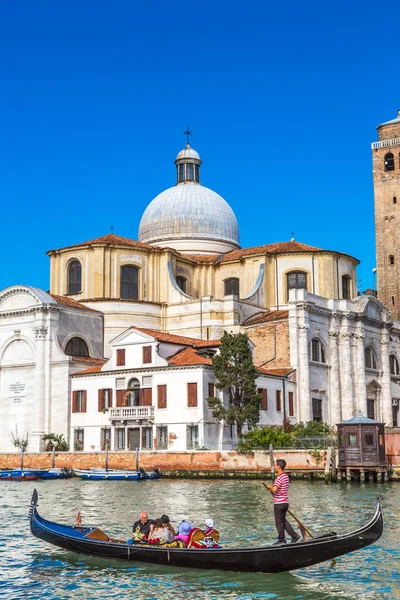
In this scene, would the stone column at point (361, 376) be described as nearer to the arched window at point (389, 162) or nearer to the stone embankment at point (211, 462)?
the stone embankment at point (211, 462)

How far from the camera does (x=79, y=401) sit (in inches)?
1783

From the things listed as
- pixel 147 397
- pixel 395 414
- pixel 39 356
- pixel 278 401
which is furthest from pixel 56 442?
pixel 395 414

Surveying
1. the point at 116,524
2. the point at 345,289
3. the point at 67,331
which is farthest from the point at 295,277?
the point at 116,524

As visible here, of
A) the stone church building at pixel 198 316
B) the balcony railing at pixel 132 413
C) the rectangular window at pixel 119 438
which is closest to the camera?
the balcony railing at pixel 132 413

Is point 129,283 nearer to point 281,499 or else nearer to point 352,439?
point 352,439

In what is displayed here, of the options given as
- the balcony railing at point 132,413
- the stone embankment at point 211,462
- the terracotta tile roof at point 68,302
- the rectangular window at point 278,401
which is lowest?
the stone embankment at point 211,462

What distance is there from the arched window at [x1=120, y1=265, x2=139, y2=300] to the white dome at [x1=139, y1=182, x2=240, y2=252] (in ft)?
20.5

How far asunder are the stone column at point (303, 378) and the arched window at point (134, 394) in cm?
994

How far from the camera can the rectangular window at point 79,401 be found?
4497cm

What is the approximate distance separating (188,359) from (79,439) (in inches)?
311

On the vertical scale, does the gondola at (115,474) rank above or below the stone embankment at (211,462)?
below

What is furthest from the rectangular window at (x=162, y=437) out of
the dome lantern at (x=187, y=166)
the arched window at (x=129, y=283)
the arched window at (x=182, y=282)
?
the dome lantern at (x=187, y=166)

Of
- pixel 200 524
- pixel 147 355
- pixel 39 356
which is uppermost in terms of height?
pixel 39 356

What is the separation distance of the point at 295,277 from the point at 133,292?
1081 centimetres
